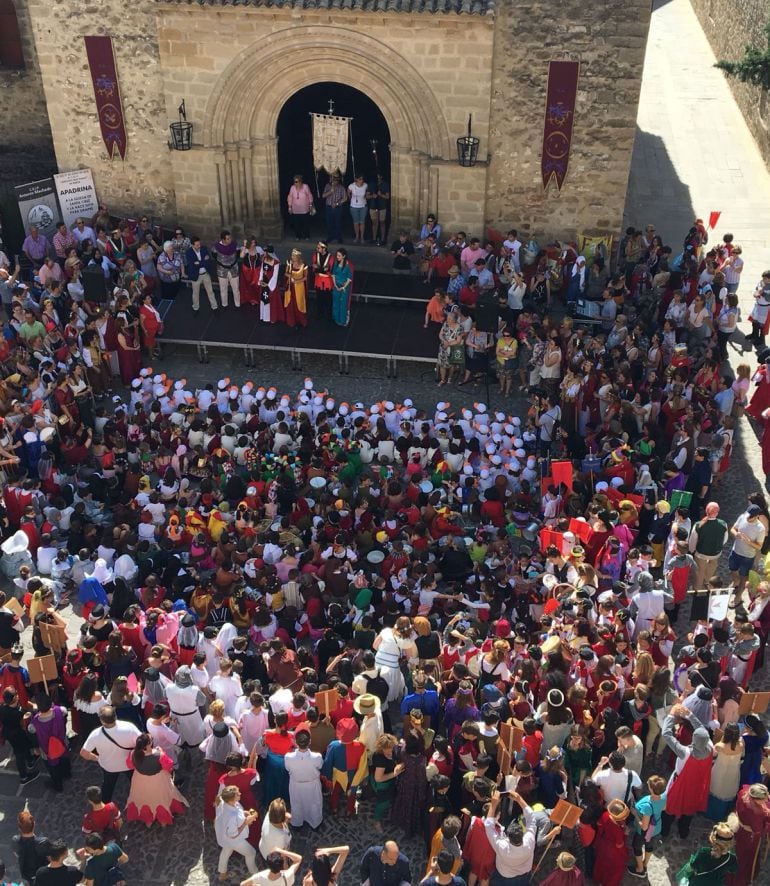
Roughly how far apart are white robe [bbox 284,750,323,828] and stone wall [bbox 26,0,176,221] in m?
13.6

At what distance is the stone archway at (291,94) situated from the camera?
18.8 metres

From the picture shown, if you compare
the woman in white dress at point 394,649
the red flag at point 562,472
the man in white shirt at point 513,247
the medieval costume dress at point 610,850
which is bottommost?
the medieval costume dress at point 610,850

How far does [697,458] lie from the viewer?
47.6 feet

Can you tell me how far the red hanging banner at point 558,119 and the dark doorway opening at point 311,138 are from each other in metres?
3.20

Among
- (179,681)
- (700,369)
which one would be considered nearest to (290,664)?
(179,681)

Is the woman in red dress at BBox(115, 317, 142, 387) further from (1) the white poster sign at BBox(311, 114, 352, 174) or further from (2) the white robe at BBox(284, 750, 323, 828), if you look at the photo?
(2) the white robe at BBox(284, 750, 323, 828)

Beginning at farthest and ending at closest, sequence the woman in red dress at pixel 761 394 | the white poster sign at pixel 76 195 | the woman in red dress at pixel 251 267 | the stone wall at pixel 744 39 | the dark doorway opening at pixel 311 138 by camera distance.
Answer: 1. the stone wall at pixel 744 39
2. the white poster sign at pixel 76 195
3. the dark doorway opening at pixel 311 138
4. the woman in red dress at pixel 251 267
5. the woman in red dress at pixel 761 394

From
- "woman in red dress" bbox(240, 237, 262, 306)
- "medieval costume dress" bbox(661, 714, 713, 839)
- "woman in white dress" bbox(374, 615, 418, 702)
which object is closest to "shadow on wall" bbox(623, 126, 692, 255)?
"woman in red dress" bbox(240, 237, 262, 306)

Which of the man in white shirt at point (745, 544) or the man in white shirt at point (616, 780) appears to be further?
the man in white shirt at point (745, 544)

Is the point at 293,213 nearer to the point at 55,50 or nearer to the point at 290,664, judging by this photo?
the point at 55,50

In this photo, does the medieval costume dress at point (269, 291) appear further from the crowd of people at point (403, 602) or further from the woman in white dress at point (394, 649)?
the woman in white dress at point (394, 649)

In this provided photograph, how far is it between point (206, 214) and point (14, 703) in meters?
12.3

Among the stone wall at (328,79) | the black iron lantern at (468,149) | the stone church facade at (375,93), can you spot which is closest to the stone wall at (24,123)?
the stone church facade at (375,93)

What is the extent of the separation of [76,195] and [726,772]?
16.5 meters
